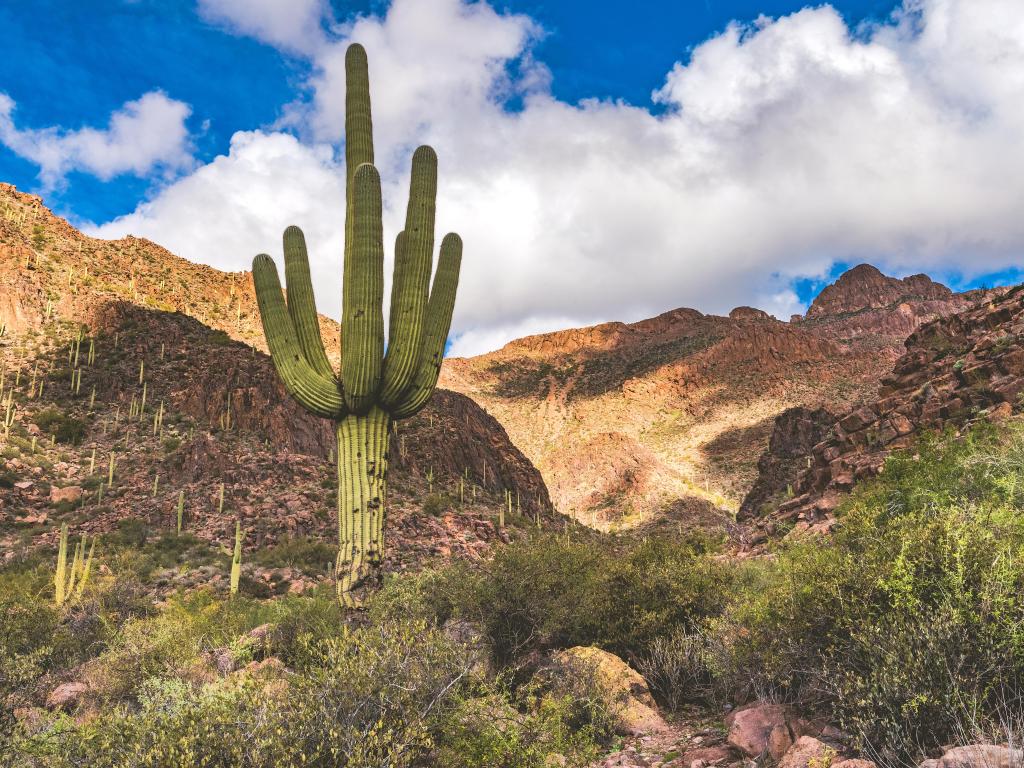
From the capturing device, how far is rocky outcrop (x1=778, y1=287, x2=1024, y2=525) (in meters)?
15.1

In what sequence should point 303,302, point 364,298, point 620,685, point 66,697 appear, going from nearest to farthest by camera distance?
point 620,685
point 66,697
point 364,298
point 303,302

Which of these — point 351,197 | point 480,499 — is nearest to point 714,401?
point 480,499

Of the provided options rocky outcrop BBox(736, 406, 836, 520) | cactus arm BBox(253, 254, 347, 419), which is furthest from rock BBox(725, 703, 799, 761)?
rocky outcrop BBox(736, 406, 836, 520)

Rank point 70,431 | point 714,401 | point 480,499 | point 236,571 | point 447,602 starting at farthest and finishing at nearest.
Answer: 1. point 714,401
2. point 480,499
3. point 70,431
4. point 236,571
5. point 447,602

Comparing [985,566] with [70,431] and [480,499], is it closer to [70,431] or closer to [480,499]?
[480,499]

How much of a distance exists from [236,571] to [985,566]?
56.4 feet

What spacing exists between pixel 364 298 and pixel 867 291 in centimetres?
14666

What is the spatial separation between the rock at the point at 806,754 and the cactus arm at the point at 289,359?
315 inches

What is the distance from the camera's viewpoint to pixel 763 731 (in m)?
4.98

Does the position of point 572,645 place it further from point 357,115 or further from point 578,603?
point 357,115

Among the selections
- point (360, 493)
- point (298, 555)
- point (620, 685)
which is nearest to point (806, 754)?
point (620, 685)

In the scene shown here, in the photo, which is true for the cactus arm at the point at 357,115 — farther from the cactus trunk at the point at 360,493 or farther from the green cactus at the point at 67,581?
the green cactus at the point at 67,581

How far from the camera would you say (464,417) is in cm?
4250

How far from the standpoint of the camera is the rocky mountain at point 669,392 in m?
57.4
